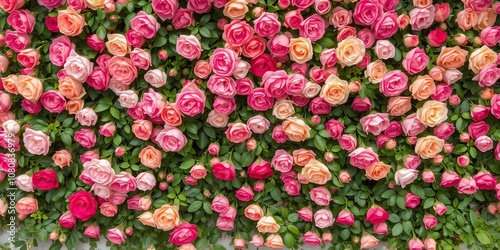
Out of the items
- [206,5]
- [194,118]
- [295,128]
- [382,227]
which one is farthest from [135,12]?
[382,227]

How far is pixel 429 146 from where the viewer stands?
1.71m

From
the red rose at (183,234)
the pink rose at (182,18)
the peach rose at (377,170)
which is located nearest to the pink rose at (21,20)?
the pink rose at (182,18)

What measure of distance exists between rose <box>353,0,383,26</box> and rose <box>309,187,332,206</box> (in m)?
0.74

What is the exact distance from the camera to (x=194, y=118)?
1756 millimetres

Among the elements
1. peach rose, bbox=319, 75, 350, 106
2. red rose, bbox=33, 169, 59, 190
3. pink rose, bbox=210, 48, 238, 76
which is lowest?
red rose, bbox=33, 169, 59, 190

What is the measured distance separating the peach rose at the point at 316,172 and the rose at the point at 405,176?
0.30 metres

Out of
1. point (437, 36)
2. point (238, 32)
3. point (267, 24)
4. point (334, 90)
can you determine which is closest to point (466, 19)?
point (437, 36)

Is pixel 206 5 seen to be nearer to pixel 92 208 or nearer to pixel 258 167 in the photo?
pixel 258 167

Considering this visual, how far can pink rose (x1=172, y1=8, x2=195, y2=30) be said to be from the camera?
1.62m

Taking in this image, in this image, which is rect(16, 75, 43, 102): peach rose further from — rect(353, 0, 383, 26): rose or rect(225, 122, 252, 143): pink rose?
rect(353, 0, 383, 26): rose

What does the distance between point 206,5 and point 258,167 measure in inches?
28.2

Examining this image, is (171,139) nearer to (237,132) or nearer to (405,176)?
(237,132)

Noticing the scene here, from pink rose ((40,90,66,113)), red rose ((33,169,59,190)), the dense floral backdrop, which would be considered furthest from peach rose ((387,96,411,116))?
red rose ((33,169,59,190))

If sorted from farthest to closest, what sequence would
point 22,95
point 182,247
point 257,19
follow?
point 182,247, point 22,95, point 257,19
